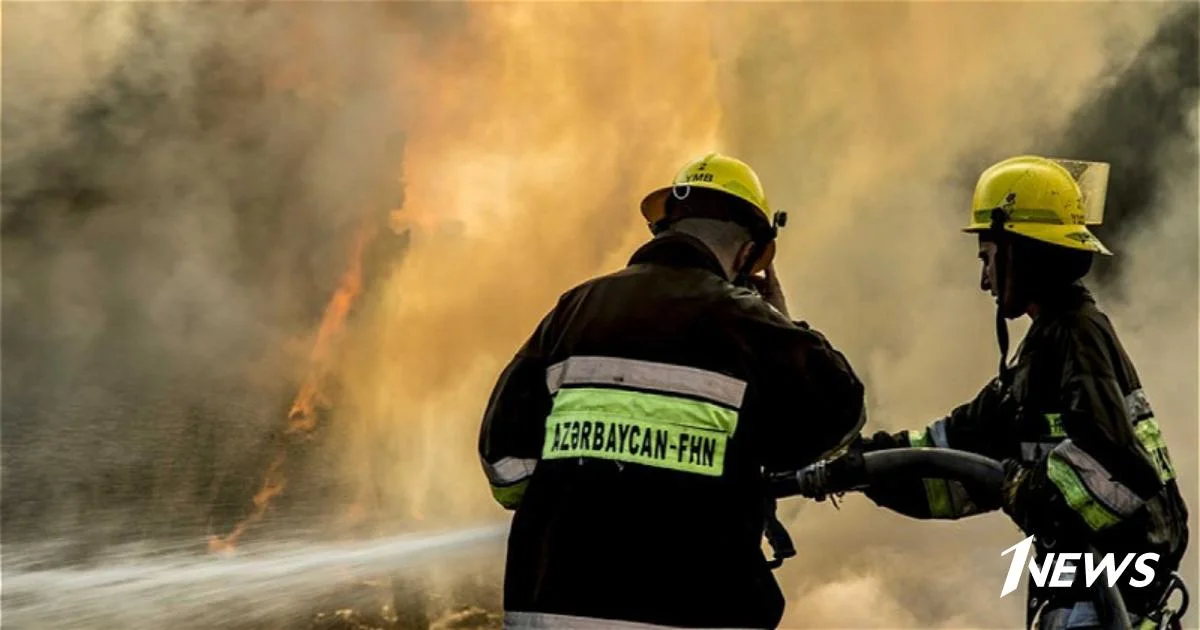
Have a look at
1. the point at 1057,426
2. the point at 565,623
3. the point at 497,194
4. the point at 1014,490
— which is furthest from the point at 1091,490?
the point at 497,194

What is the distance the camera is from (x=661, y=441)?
90.0 inches

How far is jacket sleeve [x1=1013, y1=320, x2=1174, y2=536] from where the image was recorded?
262 centimetres

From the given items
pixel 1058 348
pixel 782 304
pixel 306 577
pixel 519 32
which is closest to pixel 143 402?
pixel 306 577

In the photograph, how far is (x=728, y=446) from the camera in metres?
2.32

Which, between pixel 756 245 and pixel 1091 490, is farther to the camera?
pixel 756 245

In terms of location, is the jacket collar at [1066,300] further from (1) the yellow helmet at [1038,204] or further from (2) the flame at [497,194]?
(2) the flame at [497,194]

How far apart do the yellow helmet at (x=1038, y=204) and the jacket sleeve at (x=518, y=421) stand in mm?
1751

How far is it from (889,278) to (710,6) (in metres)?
2.86

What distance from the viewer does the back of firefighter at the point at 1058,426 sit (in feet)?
8.70

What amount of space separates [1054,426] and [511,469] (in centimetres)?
161

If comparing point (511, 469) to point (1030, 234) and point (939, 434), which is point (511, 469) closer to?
point (939, 434)

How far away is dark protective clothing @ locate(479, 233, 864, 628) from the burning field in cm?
459

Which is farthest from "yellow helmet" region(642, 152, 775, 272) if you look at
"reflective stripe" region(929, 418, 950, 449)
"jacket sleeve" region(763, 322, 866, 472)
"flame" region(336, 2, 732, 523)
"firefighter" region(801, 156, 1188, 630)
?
"flame" region(336, 2, 732, 523)

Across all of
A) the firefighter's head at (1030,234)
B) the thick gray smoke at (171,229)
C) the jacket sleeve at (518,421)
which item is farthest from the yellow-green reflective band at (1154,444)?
the thick gray smoke at (171,229)
